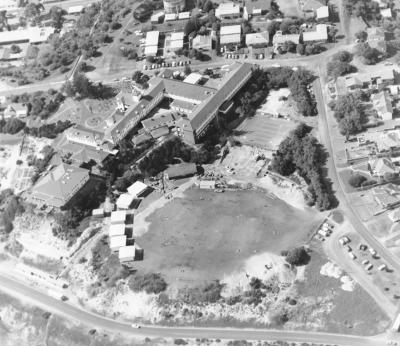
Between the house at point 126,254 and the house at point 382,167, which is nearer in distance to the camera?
the house at point 126,254

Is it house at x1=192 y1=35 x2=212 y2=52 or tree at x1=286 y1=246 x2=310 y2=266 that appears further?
house at x1=192 y1=35 x2=212 y2=52

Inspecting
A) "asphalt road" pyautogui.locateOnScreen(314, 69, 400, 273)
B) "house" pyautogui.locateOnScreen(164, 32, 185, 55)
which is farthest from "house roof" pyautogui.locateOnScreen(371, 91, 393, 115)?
"house" pyautogui.locateOnScreen(164, 32, 185, 55)

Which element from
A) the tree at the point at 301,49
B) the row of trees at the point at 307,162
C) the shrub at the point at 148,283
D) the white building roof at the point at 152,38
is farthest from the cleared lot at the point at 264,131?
the white building roof at the point at 152,38

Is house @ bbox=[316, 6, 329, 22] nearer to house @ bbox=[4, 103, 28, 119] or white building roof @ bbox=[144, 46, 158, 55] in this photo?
white building roof @ bbox=[144, 46, 158, 55]

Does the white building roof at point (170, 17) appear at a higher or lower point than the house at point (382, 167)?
higher

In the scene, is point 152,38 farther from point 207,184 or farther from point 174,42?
point 207,184

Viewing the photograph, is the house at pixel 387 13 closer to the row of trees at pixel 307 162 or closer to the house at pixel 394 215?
the row of trees at pixel 307 162
